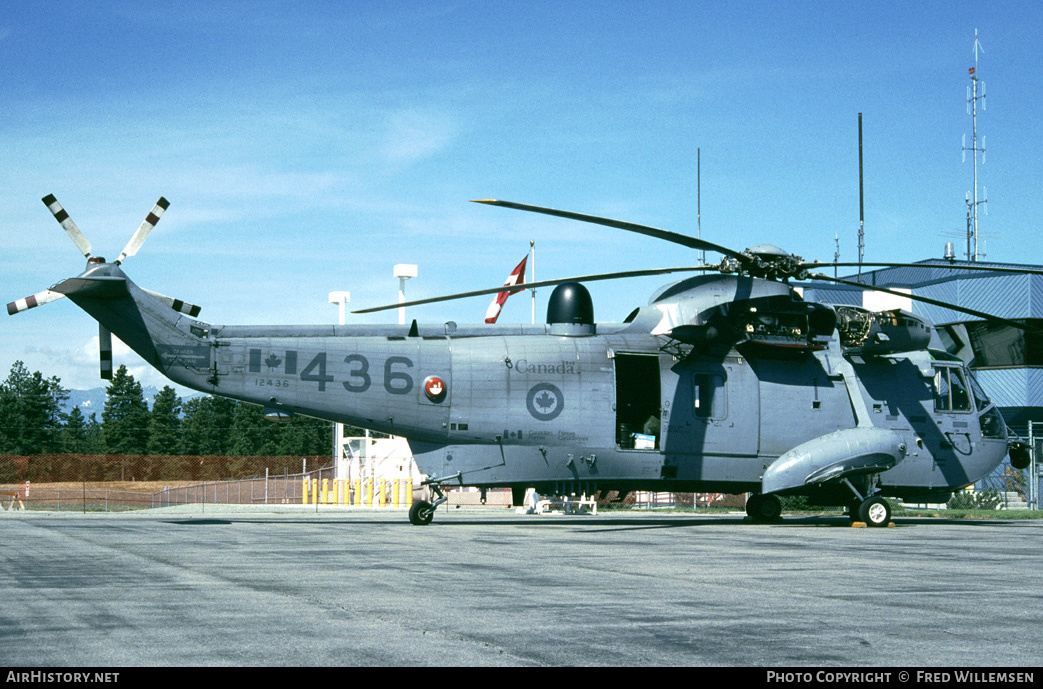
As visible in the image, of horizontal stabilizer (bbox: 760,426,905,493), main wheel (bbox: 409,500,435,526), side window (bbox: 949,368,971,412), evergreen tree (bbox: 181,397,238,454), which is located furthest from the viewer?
evergreen tree (bbox: 181,397,238,454)

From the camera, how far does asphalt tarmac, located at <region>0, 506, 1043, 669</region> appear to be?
7188mm

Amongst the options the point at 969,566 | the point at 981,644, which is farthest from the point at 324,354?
the point at 981,644

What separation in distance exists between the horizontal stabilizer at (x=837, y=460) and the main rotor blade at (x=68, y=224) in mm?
16664

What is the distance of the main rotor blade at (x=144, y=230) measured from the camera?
2173 centimetres

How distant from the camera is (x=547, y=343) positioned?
79.2ft

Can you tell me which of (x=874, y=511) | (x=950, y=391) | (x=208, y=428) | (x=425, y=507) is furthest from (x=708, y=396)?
(x=208, y=428)

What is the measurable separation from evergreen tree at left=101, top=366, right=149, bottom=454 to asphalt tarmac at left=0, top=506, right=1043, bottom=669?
100473 mm

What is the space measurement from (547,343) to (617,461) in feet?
10.9

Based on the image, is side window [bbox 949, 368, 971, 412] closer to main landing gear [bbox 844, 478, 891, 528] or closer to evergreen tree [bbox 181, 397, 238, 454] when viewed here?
main landing gear [bbox 844, 478, 891, 528]

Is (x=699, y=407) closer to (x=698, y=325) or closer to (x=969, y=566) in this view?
(x=698, y=325)

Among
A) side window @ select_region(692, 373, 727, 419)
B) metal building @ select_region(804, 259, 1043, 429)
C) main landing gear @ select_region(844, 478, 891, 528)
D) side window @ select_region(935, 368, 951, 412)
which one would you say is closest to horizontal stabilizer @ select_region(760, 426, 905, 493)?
main landing gear @ select_region(844, 478, 891, 528)

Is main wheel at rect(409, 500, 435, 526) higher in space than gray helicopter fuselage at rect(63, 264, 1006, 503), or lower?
lower

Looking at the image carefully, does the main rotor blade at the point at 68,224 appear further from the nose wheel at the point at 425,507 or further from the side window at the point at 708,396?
the side window at the point at 708,396

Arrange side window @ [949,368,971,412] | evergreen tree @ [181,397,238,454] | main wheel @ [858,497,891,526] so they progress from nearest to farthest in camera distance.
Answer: main wheel @ [858,497,891,526]
side window @ [949,368,971,412]
evergreen tree @ [181,397,238,454]
